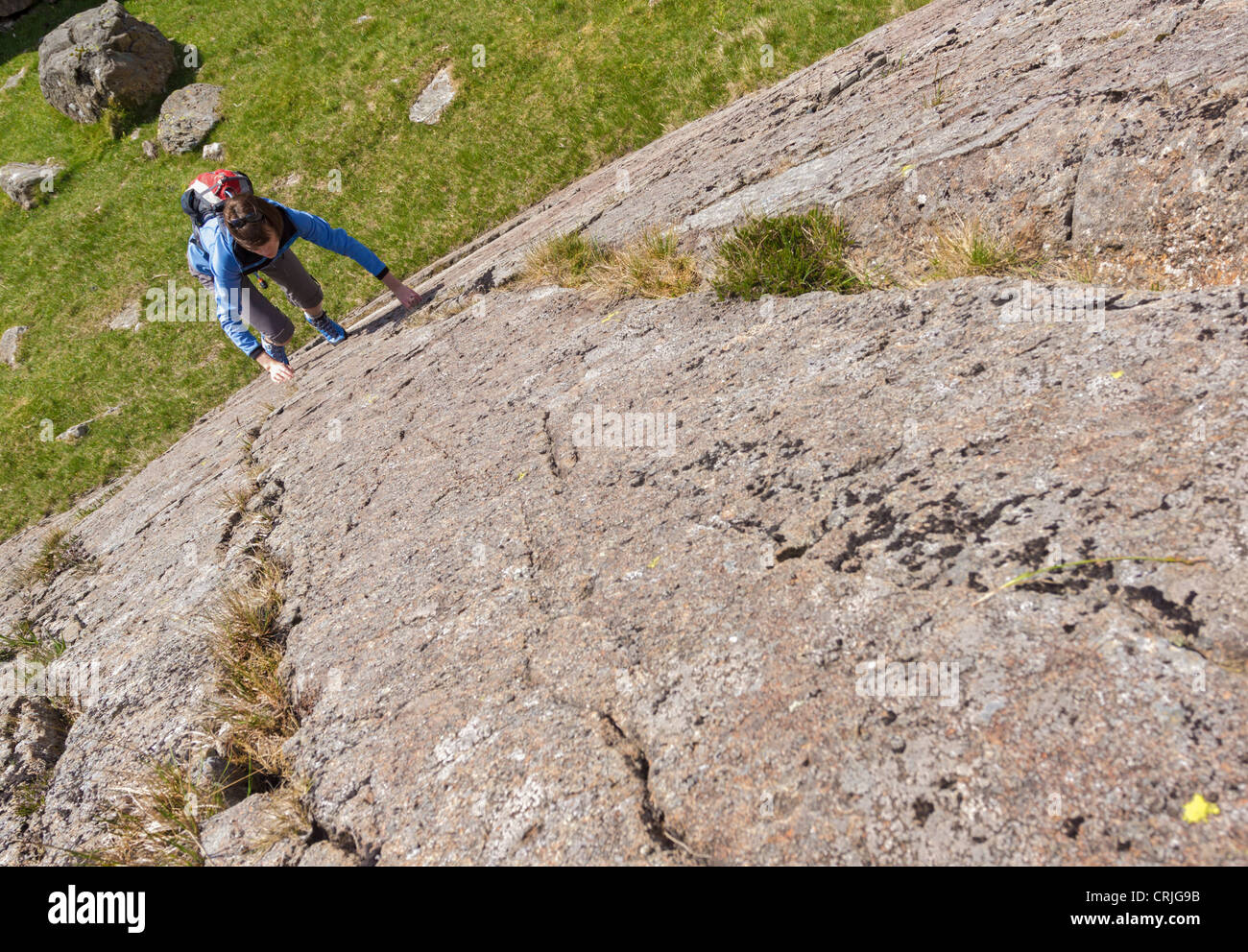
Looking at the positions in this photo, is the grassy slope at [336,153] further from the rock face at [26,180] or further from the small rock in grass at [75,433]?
the rock face at [26,180]

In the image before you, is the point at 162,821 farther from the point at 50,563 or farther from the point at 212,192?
the point at 212,192

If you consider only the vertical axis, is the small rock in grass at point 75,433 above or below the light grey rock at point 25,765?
above

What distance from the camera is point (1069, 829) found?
1.69 m

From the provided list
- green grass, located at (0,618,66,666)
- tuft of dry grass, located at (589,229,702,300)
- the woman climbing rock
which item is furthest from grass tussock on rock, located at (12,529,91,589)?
tuft of dry grass, located at (589,229,702,300)

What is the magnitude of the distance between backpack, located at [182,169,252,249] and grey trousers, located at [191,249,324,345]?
0.95 m

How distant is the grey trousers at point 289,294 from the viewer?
307 inches

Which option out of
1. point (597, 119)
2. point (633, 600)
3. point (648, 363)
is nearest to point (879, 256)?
point (648, 363)

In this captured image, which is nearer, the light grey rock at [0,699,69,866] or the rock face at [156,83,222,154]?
the light grey rock at [0,699,69,866]

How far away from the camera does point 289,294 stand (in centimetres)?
833

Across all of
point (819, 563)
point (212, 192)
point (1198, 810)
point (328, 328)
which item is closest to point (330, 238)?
point (212, 192)

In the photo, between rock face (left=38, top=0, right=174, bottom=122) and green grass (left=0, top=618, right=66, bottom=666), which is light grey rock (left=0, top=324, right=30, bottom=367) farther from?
green grass (left=0, top=618, right=66, bottom=666)

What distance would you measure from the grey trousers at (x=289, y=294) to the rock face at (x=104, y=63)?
13.4m

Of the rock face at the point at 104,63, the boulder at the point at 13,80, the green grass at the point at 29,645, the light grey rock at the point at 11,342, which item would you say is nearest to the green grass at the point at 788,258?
the green grass at the point at 29,645

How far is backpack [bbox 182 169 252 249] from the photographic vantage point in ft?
20.7
